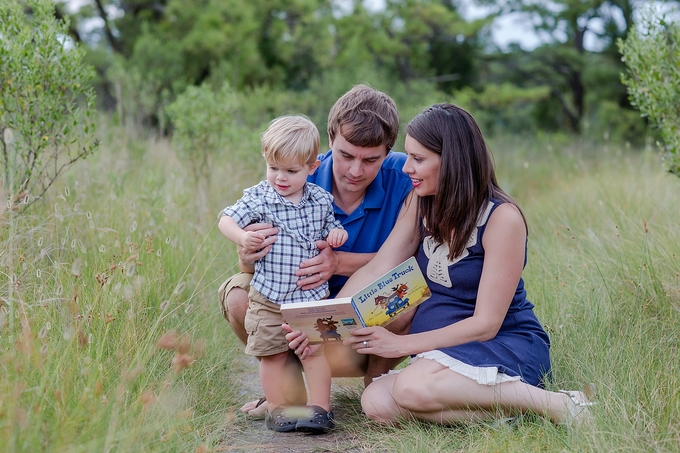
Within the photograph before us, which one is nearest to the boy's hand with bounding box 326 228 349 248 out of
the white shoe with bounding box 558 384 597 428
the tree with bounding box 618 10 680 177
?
the white shoe with bounding box 558 384 597 428

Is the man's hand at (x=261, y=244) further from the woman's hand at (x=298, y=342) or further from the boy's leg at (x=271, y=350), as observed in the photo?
the woman's hand at (x=298, y=342)

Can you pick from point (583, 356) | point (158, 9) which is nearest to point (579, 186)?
point (583, 356)

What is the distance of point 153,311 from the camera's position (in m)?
3.69

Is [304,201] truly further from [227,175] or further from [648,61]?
[227,175]

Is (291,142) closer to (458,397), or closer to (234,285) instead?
(234,285)

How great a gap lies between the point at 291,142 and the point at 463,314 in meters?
1.11

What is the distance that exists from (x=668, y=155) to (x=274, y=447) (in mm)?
3542

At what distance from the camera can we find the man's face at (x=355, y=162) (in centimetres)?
344

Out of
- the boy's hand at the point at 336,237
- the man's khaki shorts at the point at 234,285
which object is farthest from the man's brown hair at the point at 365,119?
the man's khaki shorts at the point at 234,285

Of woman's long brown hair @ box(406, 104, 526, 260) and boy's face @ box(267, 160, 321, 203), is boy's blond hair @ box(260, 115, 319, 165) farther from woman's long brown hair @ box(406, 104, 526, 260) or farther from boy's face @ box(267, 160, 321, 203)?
woman's long brown hair @ box(406, 104, 526, 260)

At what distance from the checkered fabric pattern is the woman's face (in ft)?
1.64

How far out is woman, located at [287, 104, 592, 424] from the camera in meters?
3.11

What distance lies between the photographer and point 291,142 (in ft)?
10.8

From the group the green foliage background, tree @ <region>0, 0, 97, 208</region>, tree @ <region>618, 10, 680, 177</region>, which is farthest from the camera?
tree @ <region>618, 10, 680, 177</region>
